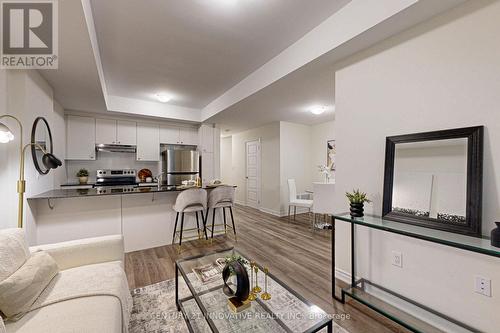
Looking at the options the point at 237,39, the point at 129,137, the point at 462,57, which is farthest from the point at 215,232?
the point at 462,57

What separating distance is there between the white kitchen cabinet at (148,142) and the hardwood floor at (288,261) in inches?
90.2

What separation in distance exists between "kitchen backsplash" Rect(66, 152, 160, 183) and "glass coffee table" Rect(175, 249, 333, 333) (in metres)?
3.78

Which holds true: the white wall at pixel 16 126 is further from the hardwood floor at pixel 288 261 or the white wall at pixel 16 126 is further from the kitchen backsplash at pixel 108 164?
the kitchen backsplash at pixel 108 164

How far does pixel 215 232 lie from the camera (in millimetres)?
3840

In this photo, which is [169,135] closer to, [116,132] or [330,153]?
[116,132]

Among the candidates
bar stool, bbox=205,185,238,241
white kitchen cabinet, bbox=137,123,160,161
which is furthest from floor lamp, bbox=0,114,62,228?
white kitchen cabinet, bbox=137,123,160,161

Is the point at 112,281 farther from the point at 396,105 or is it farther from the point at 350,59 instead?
the point at 350,59

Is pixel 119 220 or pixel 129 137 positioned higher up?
pixel 129 137

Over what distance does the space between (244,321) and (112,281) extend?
0.97m

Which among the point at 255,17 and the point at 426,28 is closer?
the point at 426,28

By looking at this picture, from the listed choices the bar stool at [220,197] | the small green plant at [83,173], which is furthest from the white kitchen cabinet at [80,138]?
the bar stool at [220,197]

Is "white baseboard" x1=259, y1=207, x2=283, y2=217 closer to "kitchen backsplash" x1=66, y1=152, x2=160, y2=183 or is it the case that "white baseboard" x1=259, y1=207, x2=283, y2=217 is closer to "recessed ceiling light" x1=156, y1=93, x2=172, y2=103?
"kitchen backsplash" x1=66, y1=152, x2=160, y2=183

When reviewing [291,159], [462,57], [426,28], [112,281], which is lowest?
[112,281]

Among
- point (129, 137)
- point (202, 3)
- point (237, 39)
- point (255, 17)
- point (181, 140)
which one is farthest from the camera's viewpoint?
point (181, 140)
